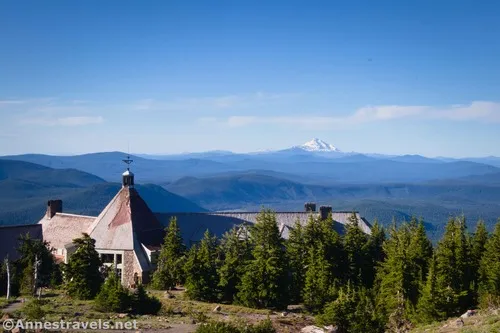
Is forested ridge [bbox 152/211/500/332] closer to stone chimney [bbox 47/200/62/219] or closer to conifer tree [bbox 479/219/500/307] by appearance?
conifer tree [bbox 479/219/500/307]

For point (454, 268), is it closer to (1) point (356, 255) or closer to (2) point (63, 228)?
(1) point (356, 255)

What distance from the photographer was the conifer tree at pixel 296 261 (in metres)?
46.0

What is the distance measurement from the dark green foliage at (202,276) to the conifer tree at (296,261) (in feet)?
22.0

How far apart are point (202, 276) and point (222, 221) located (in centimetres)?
2238

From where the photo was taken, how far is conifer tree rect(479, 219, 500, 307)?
39781 millimetres

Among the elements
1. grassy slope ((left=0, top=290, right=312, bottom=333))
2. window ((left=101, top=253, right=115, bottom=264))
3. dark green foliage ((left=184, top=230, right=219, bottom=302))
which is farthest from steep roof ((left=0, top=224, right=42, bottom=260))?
dark green foliage ((left=184, top=230, right=219, bottom=302))

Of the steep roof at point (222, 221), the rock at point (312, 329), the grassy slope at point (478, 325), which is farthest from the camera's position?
the steep roof at point (222, 221)

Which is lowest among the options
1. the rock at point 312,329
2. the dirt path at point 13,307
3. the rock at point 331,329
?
the rock at point 312,329

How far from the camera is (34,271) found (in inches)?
1807

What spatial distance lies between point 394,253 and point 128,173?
33.2m

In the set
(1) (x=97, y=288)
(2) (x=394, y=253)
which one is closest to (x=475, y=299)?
(2) (x=394, y=253)

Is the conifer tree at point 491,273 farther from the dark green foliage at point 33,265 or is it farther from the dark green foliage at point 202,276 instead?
the dark green foliage at point 33,265

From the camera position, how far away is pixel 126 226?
58.0 m

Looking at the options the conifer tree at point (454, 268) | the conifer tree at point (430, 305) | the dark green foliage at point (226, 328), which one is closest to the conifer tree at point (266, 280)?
the conifer tree at point (430, 305)
